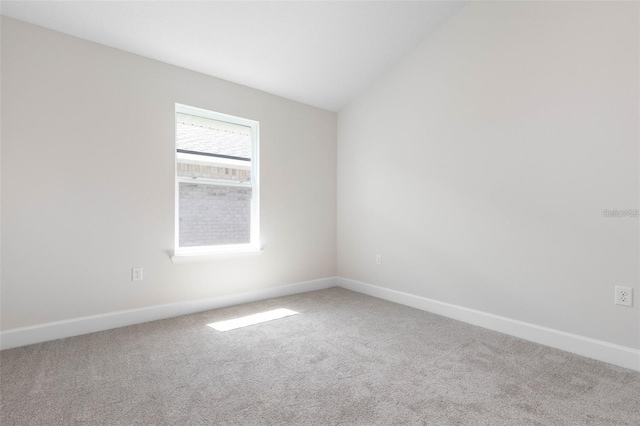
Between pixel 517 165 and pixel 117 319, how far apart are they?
362 centimetres

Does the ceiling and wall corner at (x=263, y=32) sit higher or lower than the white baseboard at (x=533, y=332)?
higher

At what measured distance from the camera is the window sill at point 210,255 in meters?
3.20

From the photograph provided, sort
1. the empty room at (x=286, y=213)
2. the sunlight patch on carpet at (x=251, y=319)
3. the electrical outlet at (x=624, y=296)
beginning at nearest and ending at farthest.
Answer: the empty room at (x=286, y=213), the electrical outlet at (x=624, y=296), the sunlight patch on carpet at (x=251, y=319)

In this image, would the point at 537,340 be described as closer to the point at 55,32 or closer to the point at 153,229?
the point at 153,229

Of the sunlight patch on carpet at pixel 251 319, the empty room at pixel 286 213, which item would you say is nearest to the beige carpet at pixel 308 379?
the empty room at pixel 286 213

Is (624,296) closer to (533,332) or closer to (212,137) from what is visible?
(533,332)

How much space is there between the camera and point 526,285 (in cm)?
269

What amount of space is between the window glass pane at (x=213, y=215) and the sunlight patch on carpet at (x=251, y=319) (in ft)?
2.86

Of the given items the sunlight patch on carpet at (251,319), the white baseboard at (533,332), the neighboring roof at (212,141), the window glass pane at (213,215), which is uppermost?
the neighboring roof at (212,141)

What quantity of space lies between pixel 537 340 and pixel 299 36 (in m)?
3.28

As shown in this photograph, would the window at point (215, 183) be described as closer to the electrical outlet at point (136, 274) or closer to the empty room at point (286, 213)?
the empty room at point (286, 213)

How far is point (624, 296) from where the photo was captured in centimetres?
223

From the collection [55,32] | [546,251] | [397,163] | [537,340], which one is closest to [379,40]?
[397,163]

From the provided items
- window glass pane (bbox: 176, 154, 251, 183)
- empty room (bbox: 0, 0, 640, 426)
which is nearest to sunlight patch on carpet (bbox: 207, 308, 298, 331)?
empty room (bbox: 0, 0, 640, 426)
